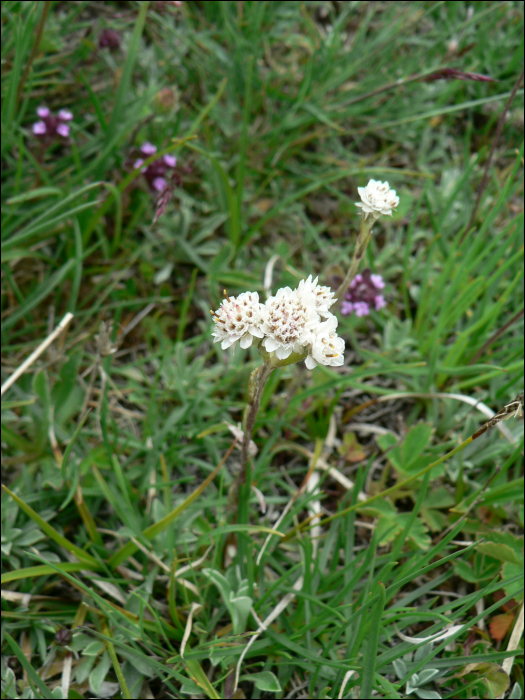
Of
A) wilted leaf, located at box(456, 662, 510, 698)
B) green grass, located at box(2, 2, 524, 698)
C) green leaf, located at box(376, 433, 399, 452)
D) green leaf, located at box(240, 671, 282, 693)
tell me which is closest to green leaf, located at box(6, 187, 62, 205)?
green grass, located at box(2, 2, 524, 698)

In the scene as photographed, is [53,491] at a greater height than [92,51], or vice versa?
[92,51]

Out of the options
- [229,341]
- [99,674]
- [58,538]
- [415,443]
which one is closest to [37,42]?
[229,341]

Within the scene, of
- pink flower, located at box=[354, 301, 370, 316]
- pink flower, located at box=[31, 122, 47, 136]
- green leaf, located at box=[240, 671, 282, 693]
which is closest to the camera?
green leaf, located at box=[240, 671, 282, 693]

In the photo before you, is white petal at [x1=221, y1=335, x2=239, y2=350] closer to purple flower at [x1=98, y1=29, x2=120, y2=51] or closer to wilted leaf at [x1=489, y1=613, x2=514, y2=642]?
wilted leaf at [x1=489, y1=613, x2=514, y2=642]

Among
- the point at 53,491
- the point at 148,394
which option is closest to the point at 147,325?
the point at 148,394

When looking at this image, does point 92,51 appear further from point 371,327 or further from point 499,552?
point 499,552

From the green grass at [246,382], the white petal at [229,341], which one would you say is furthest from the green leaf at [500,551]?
the white petal at [229,341]

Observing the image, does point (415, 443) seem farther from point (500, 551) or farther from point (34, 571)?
point (34, 571)
